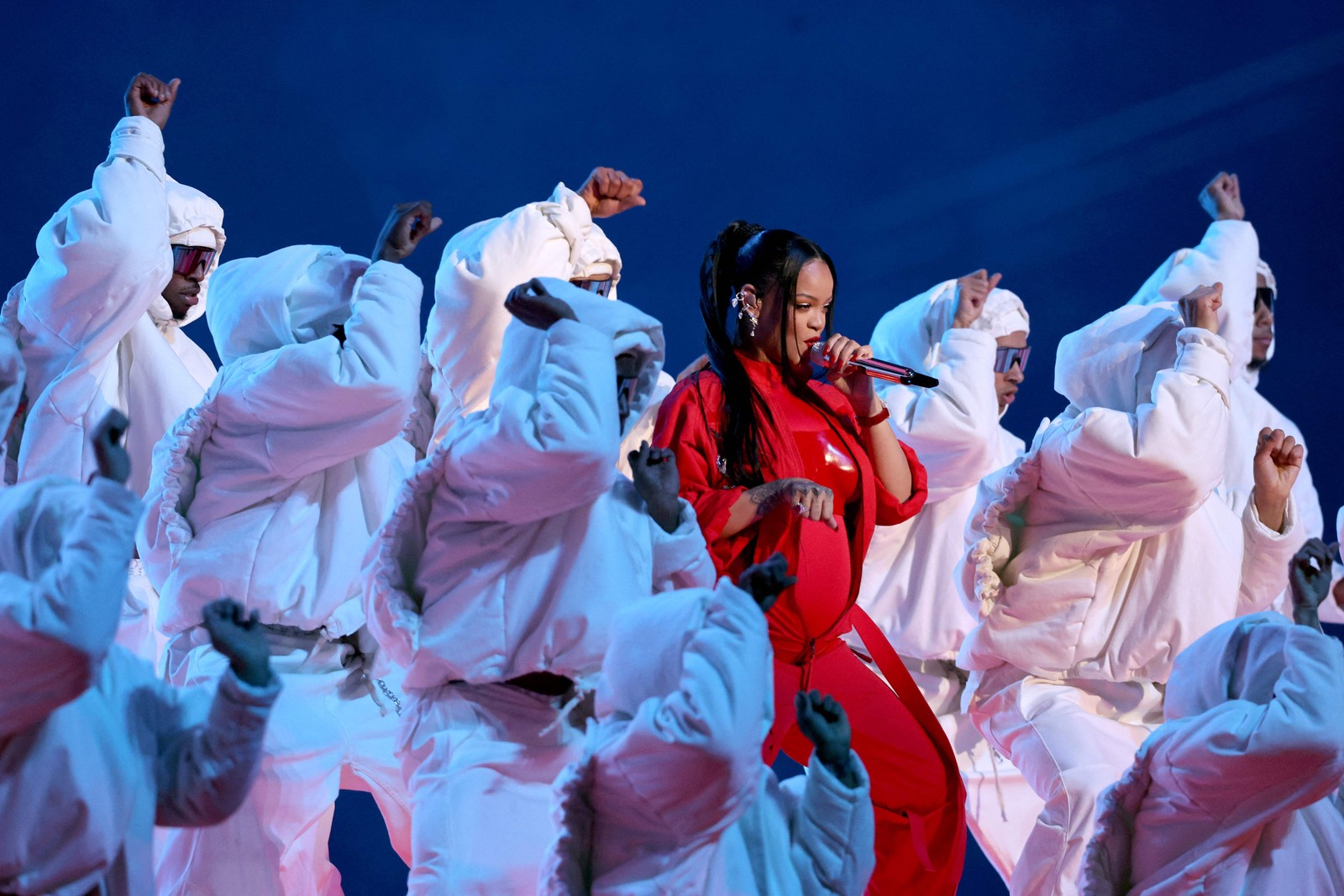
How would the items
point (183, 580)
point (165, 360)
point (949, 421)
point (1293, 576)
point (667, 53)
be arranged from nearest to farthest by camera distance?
point (1293, 576) → point (183, 580) → point (165, 360) → point (949, 421) → point (667, 53)

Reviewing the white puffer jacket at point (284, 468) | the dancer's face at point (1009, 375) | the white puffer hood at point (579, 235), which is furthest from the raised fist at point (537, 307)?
the dancer's face at point (1009, 375)

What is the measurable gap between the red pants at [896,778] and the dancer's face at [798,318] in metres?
0.64

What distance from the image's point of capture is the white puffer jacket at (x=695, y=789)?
2.31 metres

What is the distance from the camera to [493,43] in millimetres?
6629

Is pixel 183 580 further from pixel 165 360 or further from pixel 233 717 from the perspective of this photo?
pixel 233 717

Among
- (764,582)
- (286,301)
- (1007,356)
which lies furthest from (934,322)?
(764,582)

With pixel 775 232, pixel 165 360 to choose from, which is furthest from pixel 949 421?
pixel 165 360

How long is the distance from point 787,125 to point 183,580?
4.62m

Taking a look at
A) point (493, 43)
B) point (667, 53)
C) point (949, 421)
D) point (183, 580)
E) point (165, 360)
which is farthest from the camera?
point (667, 53)

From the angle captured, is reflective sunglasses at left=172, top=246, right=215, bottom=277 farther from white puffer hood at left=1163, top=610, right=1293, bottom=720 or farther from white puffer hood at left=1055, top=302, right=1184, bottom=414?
white puffer hood at left=1163, top=610, right=1293, bottom=720

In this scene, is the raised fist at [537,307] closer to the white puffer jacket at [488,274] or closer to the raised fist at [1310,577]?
the white puffer jacket at [488,274]

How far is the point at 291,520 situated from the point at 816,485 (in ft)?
3.91

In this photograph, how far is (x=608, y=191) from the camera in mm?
4293

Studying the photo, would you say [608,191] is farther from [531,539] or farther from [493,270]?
[531,539]
